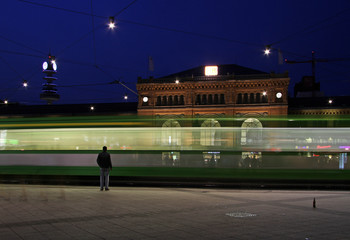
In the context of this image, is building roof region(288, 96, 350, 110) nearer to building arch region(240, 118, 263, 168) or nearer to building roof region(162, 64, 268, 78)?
building roof region(162, 64, 268, 78)

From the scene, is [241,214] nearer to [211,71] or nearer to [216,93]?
[216,93]

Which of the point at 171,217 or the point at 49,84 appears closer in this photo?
the point at 171,217

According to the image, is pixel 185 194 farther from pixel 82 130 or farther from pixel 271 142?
pixel 82 130

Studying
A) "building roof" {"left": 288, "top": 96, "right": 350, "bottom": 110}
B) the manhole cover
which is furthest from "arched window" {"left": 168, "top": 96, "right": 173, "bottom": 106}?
the manhole cover

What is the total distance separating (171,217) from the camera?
27.0 feet

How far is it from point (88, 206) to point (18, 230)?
3076 mm

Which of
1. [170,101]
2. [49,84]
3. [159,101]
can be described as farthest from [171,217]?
[159,101]

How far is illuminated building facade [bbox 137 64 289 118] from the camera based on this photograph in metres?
50.8

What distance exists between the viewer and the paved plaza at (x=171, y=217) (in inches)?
259

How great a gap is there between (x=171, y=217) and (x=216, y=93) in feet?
149

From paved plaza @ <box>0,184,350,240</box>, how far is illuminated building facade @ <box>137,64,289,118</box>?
131ft

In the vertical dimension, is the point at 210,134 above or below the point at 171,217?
above

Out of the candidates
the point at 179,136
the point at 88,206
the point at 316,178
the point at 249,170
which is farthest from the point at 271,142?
the point at 88,206

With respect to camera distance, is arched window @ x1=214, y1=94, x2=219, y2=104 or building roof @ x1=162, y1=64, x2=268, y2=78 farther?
building roof @ x1=162, y1=64, x2=268, y2=78
